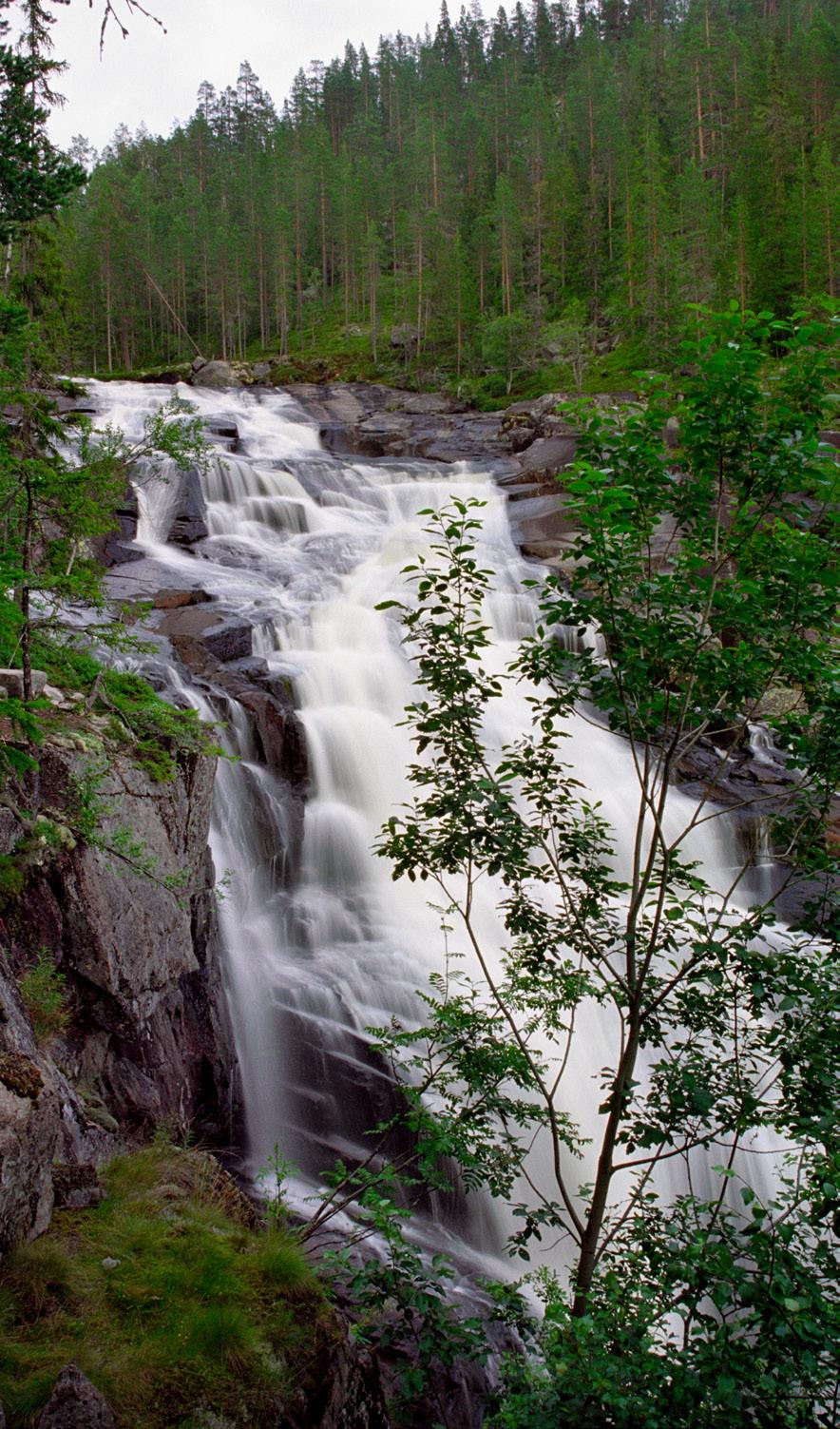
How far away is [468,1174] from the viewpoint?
16.3 feet

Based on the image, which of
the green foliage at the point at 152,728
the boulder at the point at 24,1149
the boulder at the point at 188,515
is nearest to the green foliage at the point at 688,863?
the boulder at the point at 24,1149

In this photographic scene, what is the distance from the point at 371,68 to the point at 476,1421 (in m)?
124

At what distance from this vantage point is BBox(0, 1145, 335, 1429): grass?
4.13m

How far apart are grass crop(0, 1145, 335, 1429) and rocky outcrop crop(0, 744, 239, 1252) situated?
1.05 ft

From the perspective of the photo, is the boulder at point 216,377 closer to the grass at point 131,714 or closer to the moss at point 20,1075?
the grass at point 131,714

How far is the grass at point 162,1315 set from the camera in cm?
413

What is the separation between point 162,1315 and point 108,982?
2.83 metres

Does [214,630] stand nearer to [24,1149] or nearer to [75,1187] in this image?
[75,1187]

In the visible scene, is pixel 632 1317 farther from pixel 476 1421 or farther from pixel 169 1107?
pixel 169 1107

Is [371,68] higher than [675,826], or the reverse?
[371,68]

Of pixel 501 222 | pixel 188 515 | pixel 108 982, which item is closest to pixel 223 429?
pixel 188 515

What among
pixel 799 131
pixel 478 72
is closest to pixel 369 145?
pixel 478 72

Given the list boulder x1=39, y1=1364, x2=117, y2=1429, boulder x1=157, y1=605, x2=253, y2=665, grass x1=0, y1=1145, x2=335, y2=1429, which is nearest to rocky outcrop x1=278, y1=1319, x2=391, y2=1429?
grass x1=0, y1=1145, x2=335, y2=1429

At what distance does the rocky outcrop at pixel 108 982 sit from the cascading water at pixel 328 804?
107cm
